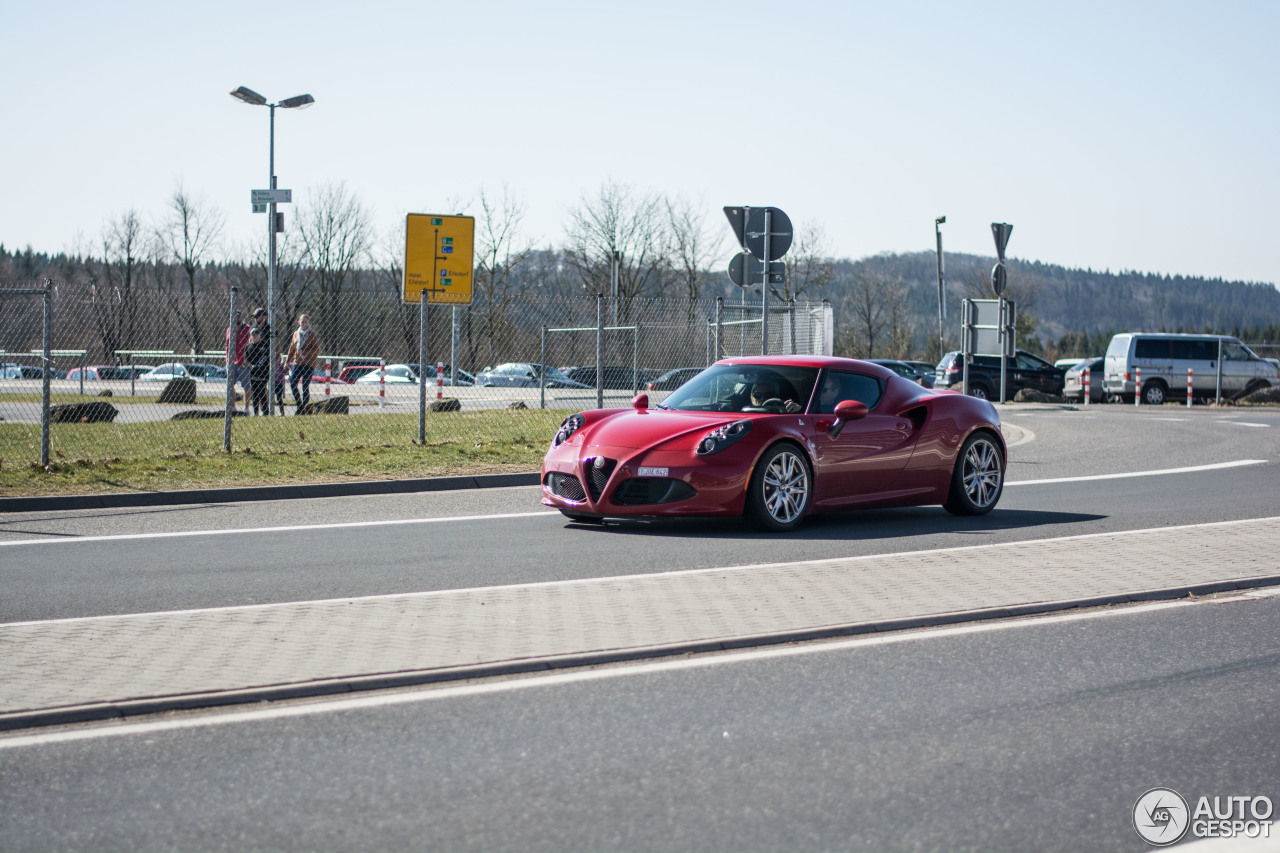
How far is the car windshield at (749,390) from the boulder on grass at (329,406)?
1255 cm

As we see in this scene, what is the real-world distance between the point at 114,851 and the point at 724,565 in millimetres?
5148

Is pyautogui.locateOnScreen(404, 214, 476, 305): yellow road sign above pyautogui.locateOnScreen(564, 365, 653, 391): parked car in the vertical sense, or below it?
above

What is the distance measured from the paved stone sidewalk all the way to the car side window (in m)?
1.99

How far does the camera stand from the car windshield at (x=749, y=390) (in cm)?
1012

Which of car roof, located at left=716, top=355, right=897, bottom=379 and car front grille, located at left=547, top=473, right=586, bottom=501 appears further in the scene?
car roof, located at left=716, top=355, right=897, bottom=379

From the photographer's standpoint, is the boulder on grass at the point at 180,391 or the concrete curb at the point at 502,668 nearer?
the concrete curb at the point at 502,668

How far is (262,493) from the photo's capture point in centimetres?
1241

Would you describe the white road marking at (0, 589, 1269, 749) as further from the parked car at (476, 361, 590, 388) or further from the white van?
the white van

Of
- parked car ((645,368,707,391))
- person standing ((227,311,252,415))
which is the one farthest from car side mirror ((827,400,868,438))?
person standing ((227,311,252,415))

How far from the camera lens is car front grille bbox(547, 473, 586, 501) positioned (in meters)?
9.73

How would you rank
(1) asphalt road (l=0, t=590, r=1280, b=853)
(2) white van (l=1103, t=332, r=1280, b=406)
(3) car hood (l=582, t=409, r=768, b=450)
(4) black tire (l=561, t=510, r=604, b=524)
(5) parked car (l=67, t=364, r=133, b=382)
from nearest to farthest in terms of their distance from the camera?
(1) asphalt road (l=0, t=590, r=1280, b=853) < (3) car hood (l=582, t=409, r=768, b=450) < (4) black tire (l=561, t=510, r=604, b=524) < (5) parked car (l=67, t=364, r=133, b=382) < (2) white van (l=1103, t=332, r=1280, b=406)

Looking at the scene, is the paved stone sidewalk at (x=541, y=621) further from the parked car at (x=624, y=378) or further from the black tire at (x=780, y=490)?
the parked car at (x=624, y=378)

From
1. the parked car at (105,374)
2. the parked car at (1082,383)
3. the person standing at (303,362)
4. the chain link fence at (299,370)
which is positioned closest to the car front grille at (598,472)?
the chain link fence at (299,370)

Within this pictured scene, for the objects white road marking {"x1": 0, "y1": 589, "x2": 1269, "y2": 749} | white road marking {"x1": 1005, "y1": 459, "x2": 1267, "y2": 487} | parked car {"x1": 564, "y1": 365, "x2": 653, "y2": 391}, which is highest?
parked car {"x1": 564, "y1": 365, "x2": 653, "y2": 391}
